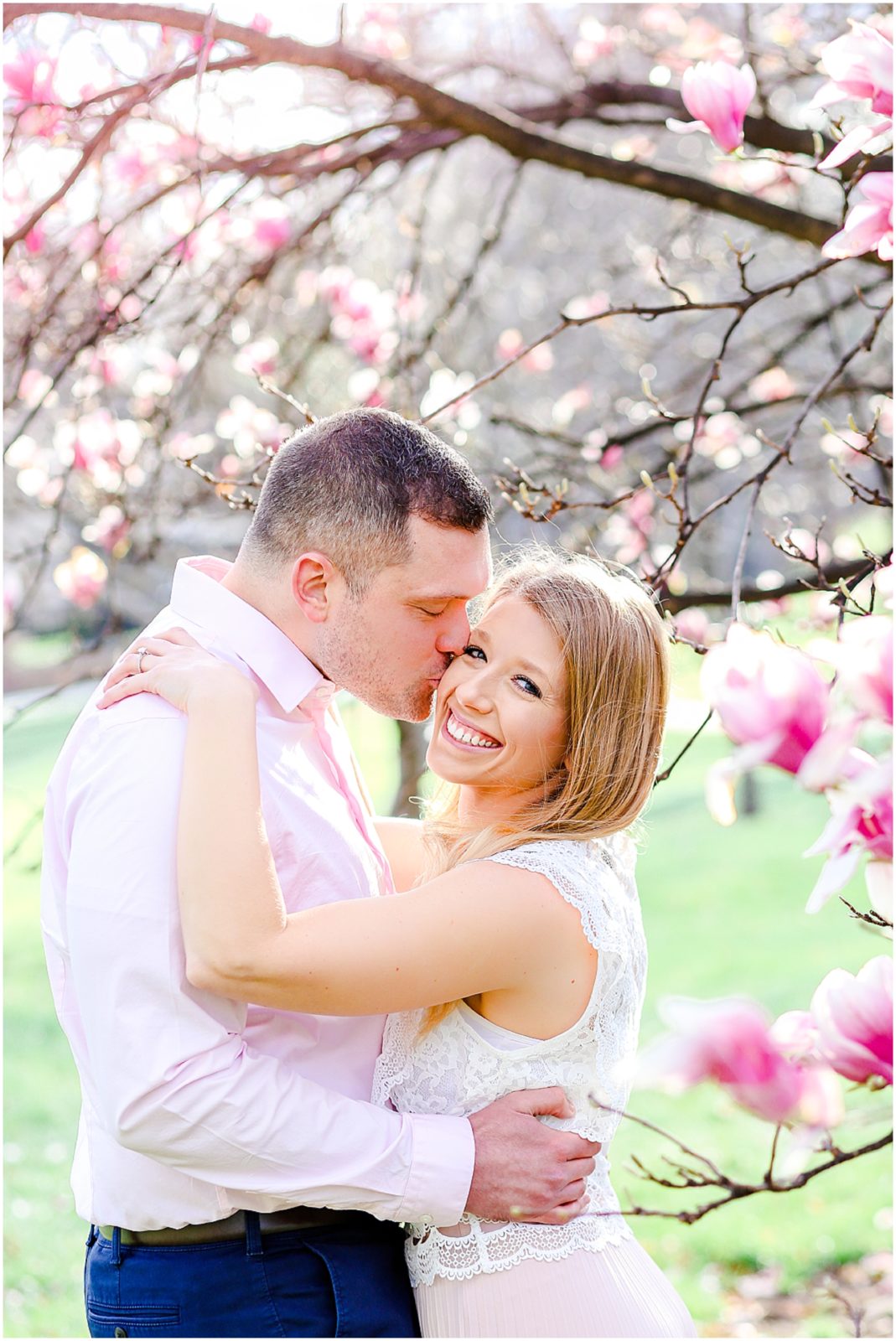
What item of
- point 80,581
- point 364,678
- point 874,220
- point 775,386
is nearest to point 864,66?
point 874,220

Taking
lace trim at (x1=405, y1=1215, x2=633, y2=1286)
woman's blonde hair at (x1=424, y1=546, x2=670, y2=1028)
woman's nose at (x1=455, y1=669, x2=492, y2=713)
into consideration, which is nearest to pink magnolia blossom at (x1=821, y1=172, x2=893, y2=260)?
woman's blonde hair at (x1=424, y1=546, x2=670, y2=1028)

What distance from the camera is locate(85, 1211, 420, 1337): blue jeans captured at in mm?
1644

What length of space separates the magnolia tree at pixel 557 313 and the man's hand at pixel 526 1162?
1.23 feet

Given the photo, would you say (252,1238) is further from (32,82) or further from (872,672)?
(32,82)

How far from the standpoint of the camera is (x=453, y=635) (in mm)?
1910

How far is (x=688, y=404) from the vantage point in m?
5.55

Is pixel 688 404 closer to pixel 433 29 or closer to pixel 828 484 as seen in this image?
pixel 433 29

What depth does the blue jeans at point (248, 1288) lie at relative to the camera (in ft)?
5.39

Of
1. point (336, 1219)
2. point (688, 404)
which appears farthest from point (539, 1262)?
point (688, 404)

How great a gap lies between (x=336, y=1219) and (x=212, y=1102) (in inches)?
12.9

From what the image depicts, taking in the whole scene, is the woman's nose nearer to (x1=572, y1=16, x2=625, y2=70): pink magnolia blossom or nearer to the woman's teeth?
the woman's teeth

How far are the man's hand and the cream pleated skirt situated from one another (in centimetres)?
7

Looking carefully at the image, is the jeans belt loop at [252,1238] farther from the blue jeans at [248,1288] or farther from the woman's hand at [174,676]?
the woman's hand at [174,676]

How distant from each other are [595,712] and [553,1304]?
2.60 feet
